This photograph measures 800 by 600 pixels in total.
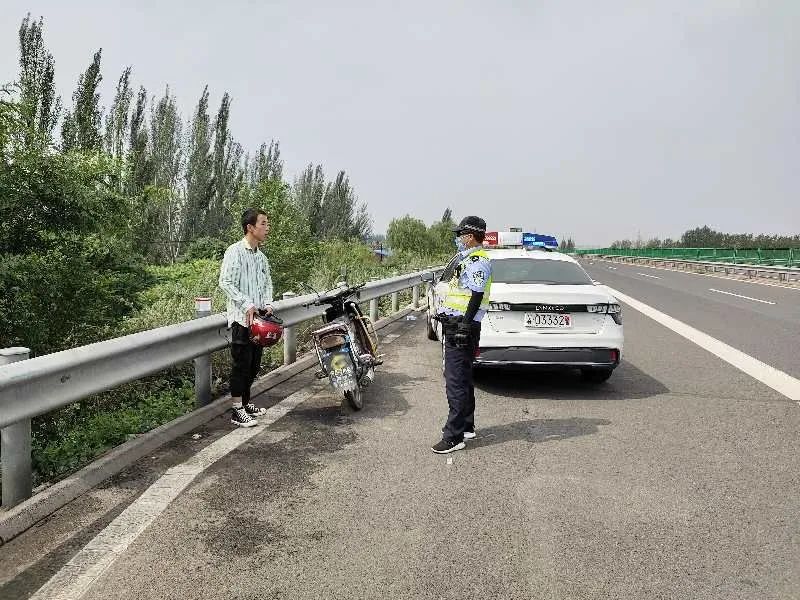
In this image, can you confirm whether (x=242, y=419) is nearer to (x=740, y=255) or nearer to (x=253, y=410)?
(x=253, y=410)

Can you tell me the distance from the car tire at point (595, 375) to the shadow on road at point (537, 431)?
67.3 inches

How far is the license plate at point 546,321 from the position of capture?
6.69 m

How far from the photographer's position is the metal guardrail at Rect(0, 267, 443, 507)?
3533 millimetres

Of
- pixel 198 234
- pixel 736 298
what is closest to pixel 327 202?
pixel 198 234

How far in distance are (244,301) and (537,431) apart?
2.60 m

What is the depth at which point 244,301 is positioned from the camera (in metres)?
5.41

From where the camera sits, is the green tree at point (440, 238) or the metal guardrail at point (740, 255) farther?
the green tree at point (440, 238)

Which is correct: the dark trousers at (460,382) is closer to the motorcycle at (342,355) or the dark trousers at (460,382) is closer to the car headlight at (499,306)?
the motorcycle at (342,355)

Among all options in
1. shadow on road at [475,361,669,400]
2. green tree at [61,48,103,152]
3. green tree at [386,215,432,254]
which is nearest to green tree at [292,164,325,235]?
green tree at [386,215,432,254]

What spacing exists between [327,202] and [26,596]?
5101cm

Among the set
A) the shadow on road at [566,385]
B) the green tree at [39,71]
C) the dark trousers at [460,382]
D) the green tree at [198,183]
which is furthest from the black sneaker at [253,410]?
the green tree at [198,183]

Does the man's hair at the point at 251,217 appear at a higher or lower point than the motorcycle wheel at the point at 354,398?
higher

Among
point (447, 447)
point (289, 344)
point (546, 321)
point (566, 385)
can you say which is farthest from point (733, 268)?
point (447, 447)

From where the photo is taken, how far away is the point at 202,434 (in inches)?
202
